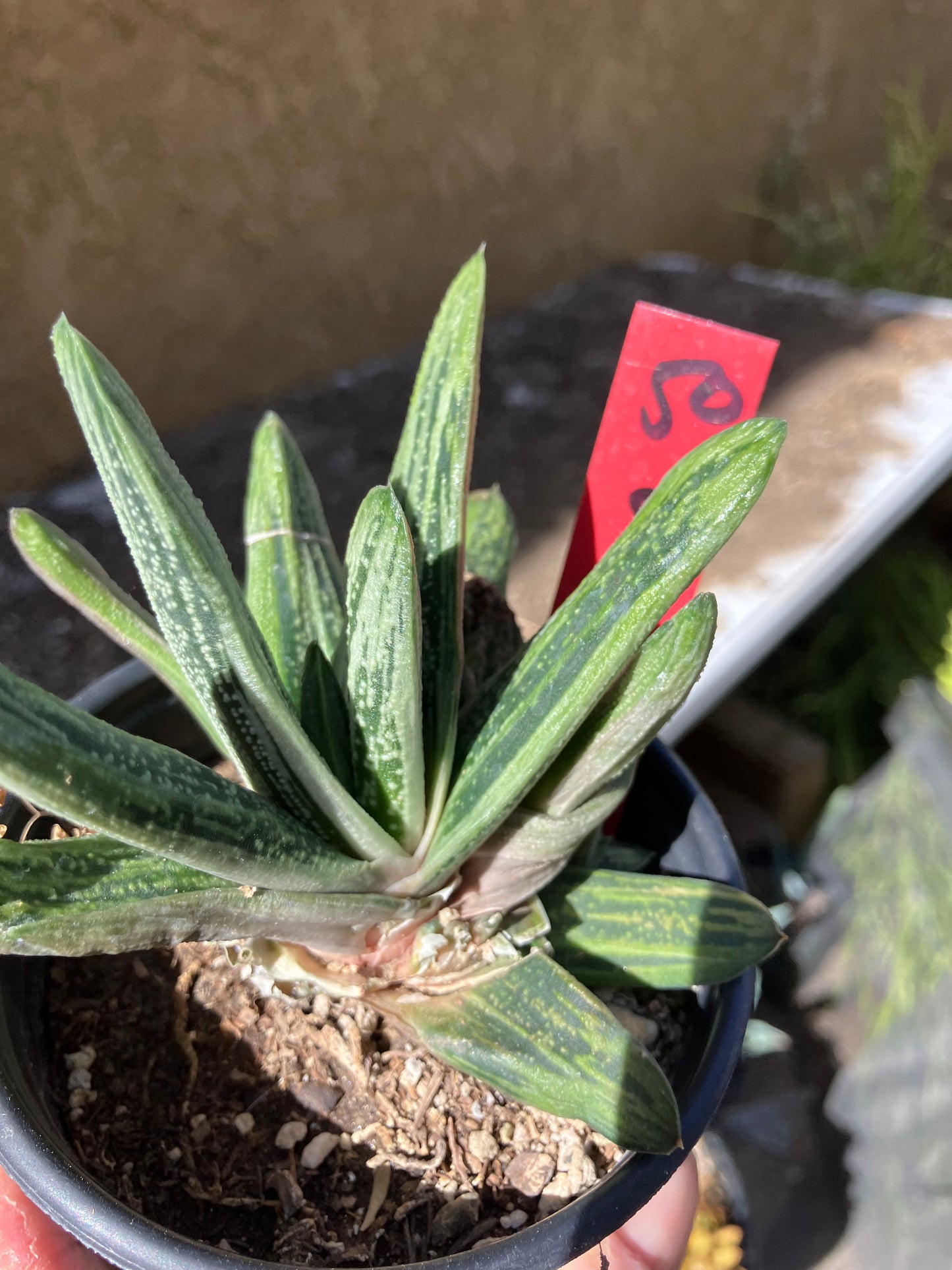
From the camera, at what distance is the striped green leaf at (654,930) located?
52 centimetres

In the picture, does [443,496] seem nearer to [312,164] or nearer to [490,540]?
[490,540]

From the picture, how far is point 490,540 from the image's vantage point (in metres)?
0.69

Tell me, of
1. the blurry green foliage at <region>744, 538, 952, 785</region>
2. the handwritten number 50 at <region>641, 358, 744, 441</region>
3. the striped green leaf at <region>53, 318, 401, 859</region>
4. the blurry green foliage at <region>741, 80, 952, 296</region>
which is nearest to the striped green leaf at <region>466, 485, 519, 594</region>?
the handwritten number 50 at <region>641, 358, 744, 441</region>

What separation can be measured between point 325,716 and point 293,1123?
9.9 inches

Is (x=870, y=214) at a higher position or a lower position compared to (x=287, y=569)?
lower

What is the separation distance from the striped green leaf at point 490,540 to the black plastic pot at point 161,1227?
183 mm

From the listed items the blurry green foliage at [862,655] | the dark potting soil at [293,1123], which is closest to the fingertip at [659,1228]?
the dark potting soil at [293,1123]

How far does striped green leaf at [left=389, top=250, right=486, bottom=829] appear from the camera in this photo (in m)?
0.52

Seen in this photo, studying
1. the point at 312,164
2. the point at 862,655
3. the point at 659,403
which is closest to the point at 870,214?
the point at 862,655

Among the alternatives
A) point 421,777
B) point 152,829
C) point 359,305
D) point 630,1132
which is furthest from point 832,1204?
point 359,305

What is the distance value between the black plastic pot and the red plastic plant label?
17 cm

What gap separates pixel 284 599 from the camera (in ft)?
1.98

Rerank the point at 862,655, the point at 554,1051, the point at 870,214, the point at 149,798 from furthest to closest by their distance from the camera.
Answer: the point at 870,214, the point at 862,655, the point at 554,1051, the point at 149,798

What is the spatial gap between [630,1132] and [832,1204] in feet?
3.53
